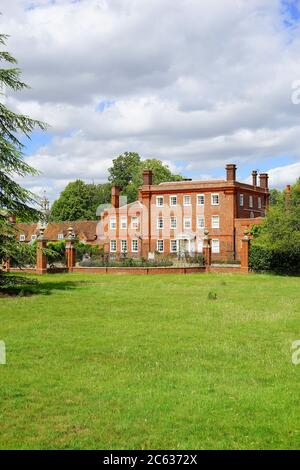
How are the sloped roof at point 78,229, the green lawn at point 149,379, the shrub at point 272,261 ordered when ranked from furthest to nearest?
the sloped roof at point 78,229 < the shrub at point 272,261 < the green lawn at point 149,379

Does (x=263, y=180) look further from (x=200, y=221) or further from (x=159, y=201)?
(x=159, y=201)

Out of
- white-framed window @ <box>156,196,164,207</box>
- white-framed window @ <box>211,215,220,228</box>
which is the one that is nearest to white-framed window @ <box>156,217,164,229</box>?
white-framed window @ <box>156,196,164,207</box>

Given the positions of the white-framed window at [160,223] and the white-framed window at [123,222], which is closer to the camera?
→ the white-framed window at [160,223]

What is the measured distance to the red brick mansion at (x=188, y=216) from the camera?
189 feet

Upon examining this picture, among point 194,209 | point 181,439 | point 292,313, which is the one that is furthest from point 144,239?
point 181,439

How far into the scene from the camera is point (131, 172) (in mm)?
91188

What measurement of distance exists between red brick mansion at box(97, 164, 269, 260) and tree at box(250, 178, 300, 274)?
55.3 feet

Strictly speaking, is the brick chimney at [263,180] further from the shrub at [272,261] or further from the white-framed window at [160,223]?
the shrub at [272,261]

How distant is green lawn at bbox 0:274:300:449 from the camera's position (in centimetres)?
597

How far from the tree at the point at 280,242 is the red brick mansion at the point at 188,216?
16.9 meters

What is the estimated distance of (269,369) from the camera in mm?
8766

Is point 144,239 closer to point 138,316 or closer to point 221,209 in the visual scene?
point 221,209

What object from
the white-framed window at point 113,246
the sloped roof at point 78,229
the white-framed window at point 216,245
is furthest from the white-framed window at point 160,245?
the sloped roof at point 78,229

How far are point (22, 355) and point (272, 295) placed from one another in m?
13.7
